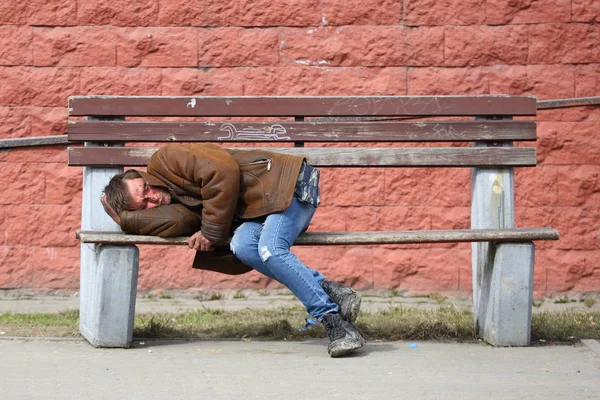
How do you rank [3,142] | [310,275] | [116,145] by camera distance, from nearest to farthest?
[310,275], [116,145], [3,142]

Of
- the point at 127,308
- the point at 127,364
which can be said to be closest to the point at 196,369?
the point at 127,364

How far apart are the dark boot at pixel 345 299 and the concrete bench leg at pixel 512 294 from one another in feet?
2.45

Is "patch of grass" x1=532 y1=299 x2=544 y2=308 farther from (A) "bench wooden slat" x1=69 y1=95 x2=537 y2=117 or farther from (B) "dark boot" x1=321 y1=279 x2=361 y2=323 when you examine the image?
(B) "dark boot" x1=321 y1=279 x2=361 y2=323

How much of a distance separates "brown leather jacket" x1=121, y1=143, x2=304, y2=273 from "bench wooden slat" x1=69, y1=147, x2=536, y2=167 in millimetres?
256

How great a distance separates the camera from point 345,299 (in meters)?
4.92

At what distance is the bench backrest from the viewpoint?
5.25 metres

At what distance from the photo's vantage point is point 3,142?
280 inches

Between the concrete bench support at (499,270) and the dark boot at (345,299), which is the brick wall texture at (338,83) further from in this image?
the dark boot at (345,299)

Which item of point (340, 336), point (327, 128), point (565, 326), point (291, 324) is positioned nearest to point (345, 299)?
point (340, 336)

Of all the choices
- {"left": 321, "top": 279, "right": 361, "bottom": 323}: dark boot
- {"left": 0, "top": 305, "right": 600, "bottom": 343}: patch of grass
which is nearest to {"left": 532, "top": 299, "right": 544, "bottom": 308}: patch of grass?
{"left": 0, "top": 305, "right": 600, "bottom": 343}: patch of grass

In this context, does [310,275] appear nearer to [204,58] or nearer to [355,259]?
[355,259]

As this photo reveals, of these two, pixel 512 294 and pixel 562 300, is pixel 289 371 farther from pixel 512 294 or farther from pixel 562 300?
pixel 562 300

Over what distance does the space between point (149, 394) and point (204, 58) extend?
3568 mm

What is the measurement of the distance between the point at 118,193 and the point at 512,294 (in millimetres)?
2036
